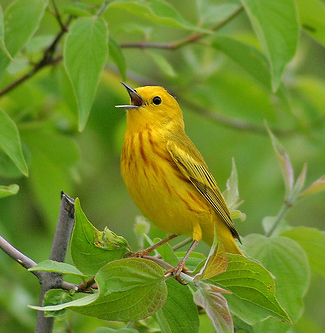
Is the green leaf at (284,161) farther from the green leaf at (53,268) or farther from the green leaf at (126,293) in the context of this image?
the green leaf at (53,268)

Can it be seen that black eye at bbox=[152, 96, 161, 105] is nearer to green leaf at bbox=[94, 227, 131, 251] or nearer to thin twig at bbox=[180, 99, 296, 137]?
thin twig at bbox=[180, 99, 296, 137]

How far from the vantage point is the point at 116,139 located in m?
4.12

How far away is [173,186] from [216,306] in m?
1.02

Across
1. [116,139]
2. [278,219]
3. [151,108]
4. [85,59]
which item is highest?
[85,59]

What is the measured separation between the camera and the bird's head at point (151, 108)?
3.19 m

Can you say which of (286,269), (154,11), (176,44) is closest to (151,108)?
(176,44)

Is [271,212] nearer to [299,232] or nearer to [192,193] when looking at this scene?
[192,193]

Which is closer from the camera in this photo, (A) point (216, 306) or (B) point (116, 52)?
(A) point (216, 306)

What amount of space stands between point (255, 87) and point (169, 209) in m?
1.74

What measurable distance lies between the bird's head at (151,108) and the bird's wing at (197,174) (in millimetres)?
256

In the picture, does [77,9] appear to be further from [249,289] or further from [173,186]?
[249,289]

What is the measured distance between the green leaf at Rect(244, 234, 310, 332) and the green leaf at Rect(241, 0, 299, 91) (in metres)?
0.60

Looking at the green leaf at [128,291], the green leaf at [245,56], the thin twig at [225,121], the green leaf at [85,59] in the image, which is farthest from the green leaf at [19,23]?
the thin twig at [225,121]

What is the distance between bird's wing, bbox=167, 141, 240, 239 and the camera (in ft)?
9.36
